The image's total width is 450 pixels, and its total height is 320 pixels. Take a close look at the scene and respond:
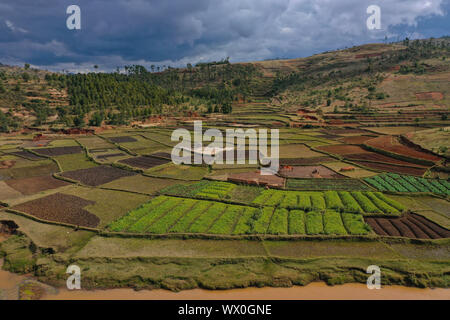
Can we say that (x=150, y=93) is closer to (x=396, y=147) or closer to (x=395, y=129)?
(x=395, y=129)

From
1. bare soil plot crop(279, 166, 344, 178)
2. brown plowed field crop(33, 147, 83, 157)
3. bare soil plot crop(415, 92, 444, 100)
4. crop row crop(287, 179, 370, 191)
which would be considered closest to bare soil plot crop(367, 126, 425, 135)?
bare soil plot crop(415, 92, 444, 100)

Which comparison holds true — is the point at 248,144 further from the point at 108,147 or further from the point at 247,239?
the point at 247,239

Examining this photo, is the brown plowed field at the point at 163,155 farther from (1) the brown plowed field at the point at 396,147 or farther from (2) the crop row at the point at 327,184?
(1) the brown plowed field at the point at 396,147

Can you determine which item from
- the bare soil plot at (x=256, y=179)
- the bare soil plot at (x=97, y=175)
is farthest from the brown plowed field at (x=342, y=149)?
the bare soil plot at (x=97, y=175)

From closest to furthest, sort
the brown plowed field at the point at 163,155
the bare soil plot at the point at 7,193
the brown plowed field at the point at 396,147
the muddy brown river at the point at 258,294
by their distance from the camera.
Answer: the muddy brown river at the point at 258,294
the bare soil plot at the point at 7,193
the brown plowed field at the point at 396,147
the brown plowed field at the point at 163,155

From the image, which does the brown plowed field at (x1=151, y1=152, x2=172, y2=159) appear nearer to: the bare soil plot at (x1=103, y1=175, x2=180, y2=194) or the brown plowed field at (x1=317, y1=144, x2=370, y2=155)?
the bare soil plot at (x1=103, y1=175, x2=180, y2=194)
